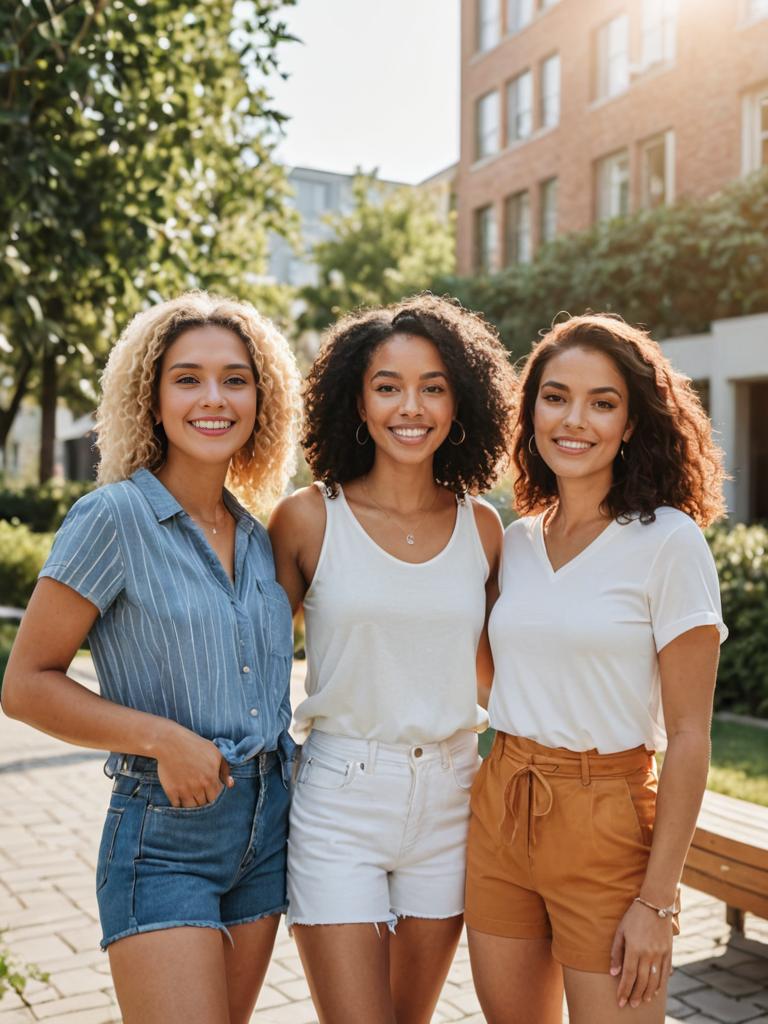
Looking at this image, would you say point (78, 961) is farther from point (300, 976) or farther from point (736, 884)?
point (736, 884)

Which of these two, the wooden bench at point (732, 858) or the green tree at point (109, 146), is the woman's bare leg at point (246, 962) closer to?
the wooden bench at point (732, 858)

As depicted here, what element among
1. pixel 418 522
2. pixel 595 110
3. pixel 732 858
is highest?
pixel 595 110

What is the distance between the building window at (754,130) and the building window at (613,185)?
135 inches

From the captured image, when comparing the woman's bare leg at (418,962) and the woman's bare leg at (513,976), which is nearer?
the woman's bare leg at (513,976)

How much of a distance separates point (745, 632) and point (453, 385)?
642 cm

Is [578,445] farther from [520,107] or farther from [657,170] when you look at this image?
[520,107]

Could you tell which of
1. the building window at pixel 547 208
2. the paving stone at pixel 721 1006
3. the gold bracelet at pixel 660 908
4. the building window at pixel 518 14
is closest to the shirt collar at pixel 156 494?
the gold bracelet at pixel 660 908

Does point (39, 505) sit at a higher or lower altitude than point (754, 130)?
lower

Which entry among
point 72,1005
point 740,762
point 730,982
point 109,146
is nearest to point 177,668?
point 72,1005

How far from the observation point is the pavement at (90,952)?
420 cm

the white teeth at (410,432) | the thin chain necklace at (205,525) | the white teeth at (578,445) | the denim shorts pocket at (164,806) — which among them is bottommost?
the denim shorts pocket at (164,806)

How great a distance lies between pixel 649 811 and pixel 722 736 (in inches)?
225

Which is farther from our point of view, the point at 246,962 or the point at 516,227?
the point at 516,227

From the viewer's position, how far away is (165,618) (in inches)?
99.0
